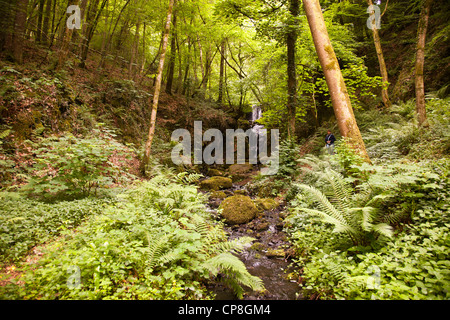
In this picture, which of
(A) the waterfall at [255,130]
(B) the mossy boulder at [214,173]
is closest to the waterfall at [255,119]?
(A) the waterfall at [255,130]

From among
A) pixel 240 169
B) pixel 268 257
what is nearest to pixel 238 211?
pixel 268 257

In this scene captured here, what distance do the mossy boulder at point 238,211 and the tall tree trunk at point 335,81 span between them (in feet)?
12.4

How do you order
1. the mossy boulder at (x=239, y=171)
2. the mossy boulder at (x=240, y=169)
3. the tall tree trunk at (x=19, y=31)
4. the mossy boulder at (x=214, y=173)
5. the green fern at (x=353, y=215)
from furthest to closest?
the mossy boulder at (x=240, y=169)
the mossy boulder at (x=214, y=173)
the mossy boulder at (x=239, y=171)
the tall tree trunk at (x=19, y=31)
the green fern at (x=353, y=215)

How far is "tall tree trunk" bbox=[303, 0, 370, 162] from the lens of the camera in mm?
5156

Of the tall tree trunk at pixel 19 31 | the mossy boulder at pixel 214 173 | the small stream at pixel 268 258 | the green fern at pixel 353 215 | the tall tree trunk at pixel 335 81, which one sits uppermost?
the tall tree trunk at pixel 19 31

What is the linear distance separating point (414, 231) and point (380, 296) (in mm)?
1385

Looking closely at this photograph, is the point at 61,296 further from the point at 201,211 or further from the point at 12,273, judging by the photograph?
the point at 201,211

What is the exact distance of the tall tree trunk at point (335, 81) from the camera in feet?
16.9

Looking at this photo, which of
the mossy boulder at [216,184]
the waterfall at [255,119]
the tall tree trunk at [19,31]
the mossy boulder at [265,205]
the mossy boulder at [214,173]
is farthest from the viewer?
the waterfall at [255,119]

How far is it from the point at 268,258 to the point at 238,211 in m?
2.37

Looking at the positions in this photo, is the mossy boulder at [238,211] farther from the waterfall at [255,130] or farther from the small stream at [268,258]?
the waterfall at [255,130]

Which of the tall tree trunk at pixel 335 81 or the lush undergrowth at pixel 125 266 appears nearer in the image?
the lush undergrowth at pixel 125 266

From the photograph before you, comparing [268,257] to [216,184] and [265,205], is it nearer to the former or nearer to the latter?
[265,205]
